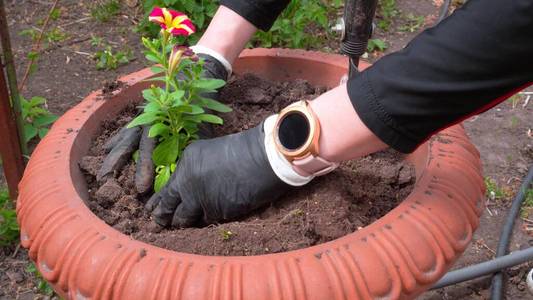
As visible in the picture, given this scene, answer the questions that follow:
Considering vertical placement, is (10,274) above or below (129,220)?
below

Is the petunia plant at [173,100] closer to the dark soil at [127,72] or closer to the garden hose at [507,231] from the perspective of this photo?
the dark soil at [127,72]

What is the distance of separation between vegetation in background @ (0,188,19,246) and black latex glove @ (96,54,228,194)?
28.2 inches

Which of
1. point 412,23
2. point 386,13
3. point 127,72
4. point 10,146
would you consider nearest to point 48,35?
point 127,72

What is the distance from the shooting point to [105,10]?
10.2 feet

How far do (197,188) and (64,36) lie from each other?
2100 millimetres

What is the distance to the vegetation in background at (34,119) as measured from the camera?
6.95ft

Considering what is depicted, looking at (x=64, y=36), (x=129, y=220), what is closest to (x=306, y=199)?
(x=129, y=220)

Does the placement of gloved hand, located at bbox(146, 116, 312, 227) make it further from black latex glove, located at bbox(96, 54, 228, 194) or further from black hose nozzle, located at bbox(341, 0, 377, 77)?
black hose nozzle, located at bbox(341, 0, 377, 77)

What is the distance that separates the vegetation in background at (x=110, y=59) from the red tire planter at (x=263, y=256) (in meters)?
1.59

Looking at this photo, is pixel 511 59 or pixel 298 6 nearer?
pixel 511 59

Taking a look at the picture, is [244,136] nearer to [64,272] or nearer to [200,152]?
[200,152]

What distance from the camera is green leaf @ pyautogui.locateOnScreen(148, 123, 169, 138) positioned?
117 cm

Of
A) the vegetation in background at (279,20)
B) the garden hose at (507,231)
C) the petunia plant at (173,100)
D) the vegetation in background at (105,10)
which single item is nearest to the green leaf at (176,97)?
the petunia plant at (173,100)

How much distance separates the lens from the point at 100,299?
0.91 meters
